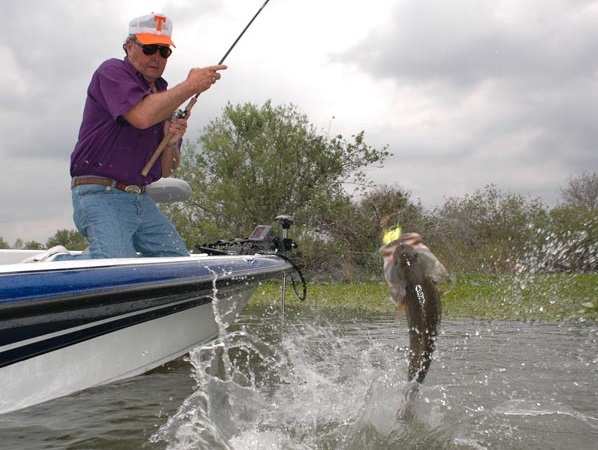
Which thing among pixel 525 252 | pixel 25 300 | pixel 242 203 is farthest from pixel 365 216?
pixel 25 300

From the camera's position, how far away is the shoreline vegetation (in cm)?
786

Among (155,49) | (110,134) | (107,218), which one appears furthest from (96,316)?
(155,49)

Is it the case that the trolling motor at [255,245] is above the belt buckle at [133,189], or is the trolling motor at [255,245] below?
below

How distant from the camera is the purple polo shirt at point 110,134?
11.3 ft

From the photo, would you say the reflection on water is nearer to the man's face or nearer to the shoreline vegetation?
the man's face

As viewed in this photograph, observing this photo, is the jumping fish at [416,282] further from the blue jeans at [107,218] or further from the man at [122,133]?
the blue jeans at [107,218]

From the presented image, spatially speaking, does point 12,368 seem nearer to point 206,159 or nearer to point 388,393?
point 388,393

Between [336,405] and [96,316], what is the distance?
1.41 meters

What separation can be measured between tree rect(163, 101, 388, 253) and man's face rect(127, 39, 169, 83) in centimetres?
1386

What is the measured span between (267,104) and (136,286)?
637 inches

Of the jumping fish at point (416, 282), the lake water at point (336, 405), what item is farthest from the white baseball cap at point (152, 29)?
the jumping fish at point (416, 282)

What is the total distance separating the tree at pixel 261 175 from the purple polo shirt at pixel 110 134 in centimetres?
1394

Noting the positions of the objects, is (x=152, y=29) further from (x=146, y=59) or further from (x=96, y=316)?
(x=96, y=316)

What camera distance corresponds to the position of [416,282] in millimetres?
2615
